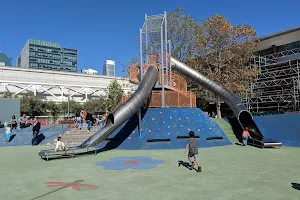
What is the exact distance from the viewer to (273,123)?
20203 millimetres

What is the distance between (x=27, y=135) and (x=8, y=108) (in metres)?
5.20

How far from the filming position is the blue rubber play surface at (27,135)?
22.1m

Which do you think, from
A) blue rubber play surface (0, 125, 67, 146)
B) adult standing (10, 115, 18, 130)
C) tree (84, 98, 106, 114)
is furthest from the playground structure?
tree (84, 98, 106, 114)

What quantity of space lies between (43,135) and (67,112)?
4841 centimetres

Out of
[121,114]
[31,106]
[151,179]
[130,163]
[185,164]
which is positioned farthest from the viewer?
[31,106]

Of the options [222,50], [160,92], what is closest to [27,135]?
[160,92]

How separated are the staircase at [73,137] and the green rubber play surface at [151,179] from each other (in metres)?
7.71

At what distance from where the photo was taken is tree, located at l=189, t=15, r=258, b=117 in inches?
1264

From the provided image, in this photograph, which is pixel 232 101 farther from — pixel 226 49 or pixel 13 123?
pixel 13 123

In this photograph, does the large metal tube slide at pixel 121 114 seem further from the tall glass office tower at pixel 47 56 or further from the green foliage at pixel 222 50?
the tall glass office tower at pixel 47 56

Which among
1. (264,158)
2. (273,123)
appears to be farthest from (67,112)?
(264,158)

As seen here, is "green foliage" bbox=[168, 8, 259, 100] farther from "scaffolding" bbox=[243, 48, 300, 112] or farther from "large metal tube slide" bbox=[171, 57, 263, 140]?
"large metal tube slide" bbox=[171, 57, 263, 140]

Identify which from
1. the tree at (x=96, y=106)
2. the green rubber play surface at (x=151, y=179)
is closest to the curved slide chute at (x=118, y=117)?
the green rubber play surface at (x=151, y=179)

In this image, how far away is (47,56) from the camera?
18225 centimetres
